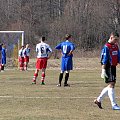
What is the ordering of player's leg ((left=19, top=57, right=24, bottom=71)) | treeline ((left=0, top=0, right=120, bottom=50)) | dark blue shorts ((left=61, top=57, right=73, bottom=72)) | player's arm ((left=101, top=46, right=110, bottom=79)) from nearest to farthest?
player's arm ((left=101, top=46, right=110, bottom=79)) → dark blue shorts ((left=61, top=57, right=73, bottom=72)) → player's leg ((left=19, top=57, right=24, bottom=71)) → treeline ((left=0, top=0, right=120, bottom=50))

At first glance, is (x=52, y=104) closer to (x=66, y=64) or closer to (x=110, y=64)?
(x=110, y=64)

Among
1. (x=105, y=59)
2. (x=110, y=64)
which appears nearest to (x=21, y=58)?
(x=110, y=64)

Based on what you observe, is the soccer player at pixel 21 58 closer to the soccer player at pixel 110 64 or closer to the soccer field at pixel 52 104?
the soccer field at pixel 52 104

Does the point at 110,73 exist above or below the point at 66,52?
below

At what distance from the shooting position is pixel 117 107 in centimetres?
1289

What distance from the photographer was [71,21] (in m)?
65.1

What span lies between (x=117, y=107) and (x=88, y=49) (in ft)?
152

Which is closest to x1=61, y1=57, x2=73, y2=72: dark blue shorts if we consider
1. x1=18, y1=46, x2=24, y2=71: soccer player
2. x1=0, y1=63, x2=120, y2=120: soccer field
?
x1=0, y1=63, x2=120, y2=120: soccer field

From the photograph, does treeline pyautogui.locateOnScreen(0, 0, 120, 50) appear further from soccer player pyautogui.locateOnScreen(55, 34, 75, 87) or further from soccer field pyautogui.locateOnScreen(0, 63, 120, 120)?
soccer field pyautogui.locateOnScreen(0, 63, 120, 120)

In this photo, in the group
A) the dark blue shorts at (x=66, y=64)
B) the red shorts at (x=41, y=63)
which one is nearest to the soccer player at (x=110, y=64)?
the dark blue shorts at (x=66, y=64)

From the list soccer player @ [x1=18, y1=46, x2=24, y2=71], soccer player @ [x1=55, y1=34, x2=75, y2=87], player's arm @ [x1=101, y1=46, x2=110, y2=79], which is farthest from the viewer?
soccer player @ [x1=18, y1=46, x2=24, y2=71]

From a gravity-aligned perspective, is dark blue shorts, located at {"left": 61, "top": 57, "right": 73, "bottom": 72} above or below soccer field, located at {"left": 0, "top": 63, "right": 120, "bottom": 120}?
above

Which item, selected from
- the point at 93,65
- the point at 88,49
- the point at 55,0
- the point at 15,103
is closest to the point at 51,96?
the point at 15,103

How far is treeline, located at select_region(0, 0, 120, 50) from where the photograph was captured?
206 ft
